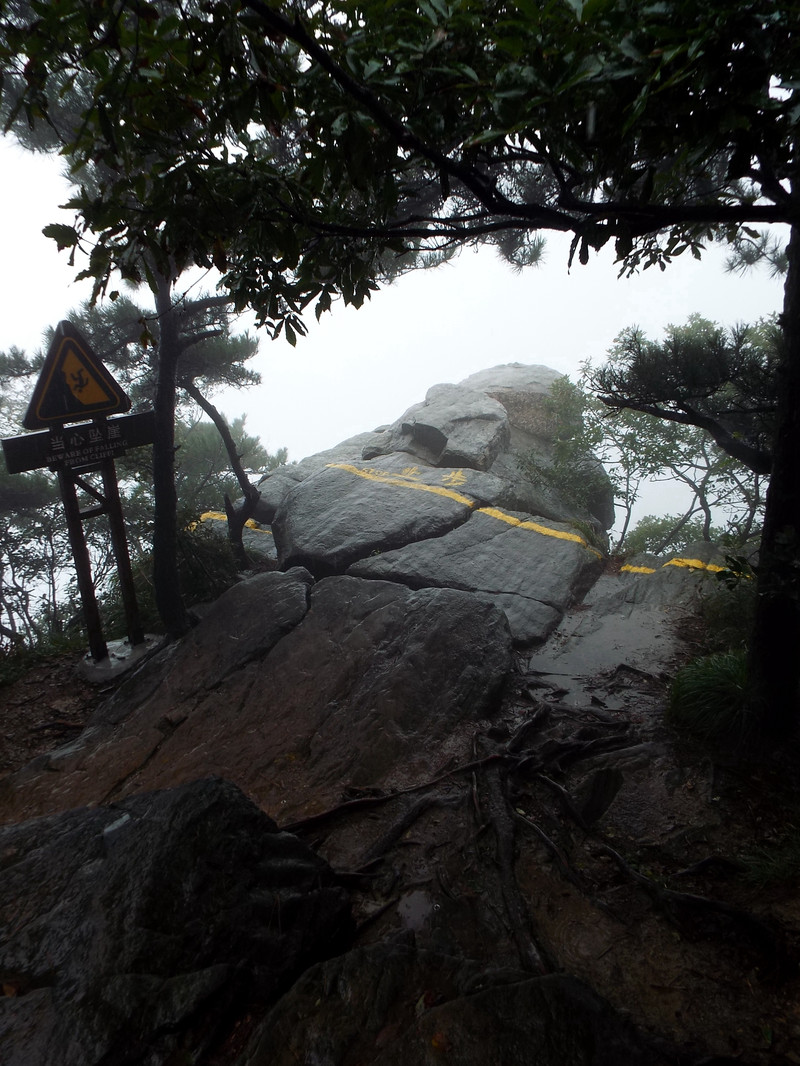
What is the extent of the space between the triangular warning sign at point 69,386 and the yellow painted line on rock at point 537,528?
16.9 ft

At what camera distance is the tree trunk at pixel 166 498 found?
6258 mm

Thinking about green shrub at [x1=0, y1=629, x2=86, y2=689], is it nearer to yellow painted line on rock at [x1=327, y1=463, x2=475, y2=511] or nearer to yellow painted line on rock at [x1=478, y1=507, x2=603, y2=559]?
yellow painted line on rock at [x1=327, y1=463, x2=475, y2=511]

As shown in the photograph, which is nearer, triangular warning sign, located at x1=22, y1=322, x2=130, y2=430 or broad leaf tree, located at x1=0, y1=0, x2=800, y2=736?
broad leaf tree, located at x1=0, y1=0, x2=800, y2=736

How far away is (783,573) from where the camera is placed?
3346 millimetres

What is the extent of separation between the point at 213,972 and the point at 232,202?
291 centimetres

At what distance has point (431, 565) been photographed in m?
7.18

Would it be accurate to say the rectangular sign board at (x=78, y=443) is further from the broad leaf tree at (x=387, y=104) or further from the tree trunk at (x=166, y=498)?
the broad leaf tree at (x=387, y=104)

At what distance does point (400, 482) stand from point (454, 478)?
0.94 metres

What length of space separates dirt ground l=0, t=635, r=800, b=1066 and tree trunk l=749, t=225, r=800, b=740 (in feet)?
1.23

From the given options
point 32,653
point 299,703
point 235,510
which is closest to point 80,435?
point 235,510

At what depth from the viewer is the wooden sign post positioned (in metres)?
5.77

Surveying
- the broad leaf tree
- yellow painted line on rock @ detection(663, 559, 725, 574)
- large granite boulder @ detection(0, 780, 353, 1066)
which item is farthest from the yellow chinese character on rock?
large granite boulder @ detection(0, 780, 353, 1066)

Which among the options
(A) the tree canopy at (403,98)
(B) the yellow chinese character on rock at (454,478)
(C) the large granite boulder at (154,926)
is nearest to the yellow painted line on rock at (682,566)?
(B) the yellow chinese character on rock at (454,478)

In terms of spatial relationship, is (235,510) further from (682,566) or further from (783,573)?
(783,573)
